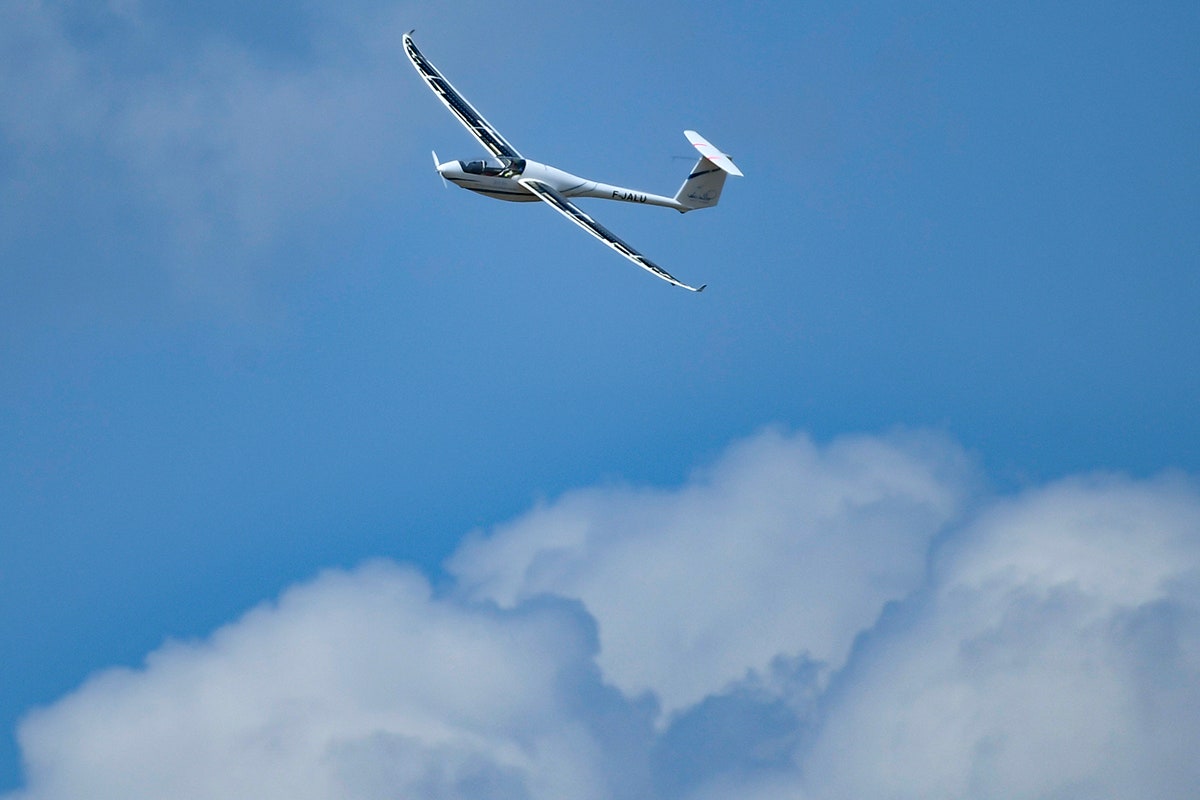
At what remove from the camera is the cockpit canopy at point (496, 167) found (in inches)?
3467

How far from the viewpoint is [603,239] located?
86125mm

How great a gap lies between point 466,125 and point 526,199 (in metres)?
6.53

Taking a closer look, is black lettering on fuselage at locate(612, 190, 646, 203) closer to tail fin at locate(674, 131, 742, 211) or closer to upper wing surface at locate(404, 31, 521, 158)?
tail fin at locate(674, 131, 742, 211)

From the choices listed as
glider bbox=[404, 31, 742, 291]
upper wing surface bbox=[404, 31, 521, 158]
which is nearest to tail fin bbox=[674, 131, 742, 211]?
glider bbox=[404, 31, 742, 291]

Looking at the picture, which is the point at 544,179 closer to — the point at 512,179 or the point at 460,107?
the point at 512,179

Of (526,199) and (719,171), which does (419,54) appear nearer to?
(526,199)

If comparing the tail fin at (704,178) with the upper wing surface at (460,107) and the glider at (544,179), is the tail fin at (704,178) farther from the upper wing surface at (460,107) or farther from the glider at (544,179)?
the upper wing surface at (460,107)

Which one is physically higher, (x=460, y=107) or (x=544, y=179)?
(x=460, y=107)

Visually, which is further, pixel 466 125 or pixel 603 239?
pixel 466 125

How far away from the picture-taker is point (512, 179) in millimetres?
89500

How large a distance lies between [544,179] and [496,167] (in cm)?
330

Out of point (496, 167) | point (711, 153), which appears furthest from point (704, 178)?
point (496, 167)

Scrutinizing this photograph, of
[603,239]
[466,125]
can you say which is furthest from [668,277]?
[466,125]

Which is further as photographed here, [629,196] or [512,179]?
[629,196]
